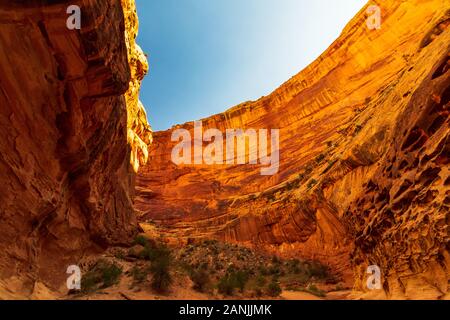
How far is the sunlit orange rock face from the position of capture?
9555 millimetres

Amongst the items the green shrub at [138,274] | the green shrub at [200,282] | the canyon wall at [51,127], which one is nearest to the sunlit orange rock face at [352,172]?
the green shrub at [200,282]

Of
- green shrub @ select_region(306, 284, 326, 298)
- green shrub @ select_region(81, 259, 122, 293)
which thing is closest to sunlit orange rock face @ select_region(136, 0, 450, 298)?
green shrub @ select_region(306, 284, 326, 298)

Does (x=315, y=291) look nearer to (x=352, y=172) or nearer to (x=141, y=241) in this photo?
(x=352, y=172)

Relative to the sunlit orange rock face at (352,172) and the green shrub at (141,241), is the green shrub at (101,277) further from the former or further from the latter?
the sunlit orange rock face at (352,172)

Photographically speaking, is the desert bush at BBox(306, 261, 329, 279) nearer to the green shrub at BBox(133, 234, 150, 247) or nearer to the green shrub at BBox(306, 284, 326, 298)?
the green shrub at BBox(306, 284, 326, 298)

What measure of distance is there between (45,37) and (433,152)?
38.0 feet

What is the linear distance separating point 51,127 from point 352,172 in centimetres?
1270

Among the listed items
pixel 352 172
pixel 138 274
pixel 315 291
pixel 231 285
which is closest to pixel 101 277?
pixel 138 274

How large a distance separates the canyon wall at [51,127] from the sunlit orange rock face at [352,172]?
1030 cm

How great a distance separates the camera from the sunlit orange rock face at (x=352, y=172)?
376 inches

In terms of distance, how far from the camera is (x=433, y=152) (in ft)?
30.8

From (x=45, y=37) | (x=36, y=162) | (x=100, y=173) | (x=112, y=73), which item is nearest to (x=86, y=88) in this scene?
(x=112, y=73)

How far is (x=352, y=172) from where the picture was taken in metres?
15.8

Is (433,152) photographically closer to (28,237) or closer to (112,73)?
(112,73)
